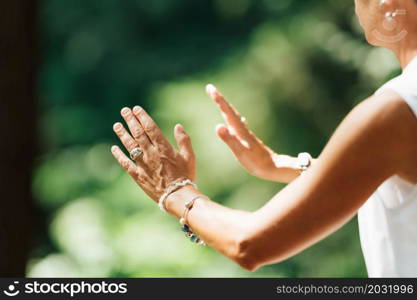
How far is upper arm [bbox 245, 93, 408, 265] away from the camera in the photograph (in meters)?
1.55

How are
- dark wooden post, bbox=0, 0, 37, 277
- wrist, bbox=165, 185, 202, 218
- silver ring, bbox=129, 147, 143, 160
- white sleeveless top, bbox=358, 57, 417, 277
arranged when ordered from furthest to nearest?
dark wooden post, bbox=0, 0, 37, 277 < silver ring, bbox=129, 147, 143, 160 < wrist, bbox=165, 185, 202, 218 < white sleeveless top, bbox=358, 57, 417, 277

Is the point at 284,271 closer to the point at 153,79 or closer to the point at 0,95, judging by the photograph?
the point at 153,79

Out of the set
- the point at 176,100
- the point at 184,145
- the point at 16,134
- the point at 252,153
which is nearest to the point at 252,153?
the point at 252,153

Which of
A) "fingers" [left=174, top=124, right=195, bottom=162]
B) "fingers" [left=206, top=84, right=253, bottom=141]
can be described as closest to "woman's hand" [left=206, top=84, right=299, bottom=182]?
"fingers" [left=206, top=84, right=253, bottom=141]

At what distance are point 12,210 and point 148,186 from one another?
3.36 feet

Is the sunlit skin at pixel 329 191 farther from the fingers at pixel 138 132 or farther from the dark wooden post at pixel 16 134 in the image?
the dark wooden post at pixel 16 134

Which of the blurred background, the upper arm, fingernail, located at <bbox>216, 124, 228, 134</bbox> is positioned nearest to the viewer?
the upper arm

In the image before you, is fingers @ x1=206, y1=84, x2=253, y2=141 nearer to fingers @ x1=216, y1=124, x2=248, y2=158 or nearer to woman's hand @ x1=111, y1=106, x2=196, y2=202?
fingers @ x1=216, y1=124, x2=248, y2=158

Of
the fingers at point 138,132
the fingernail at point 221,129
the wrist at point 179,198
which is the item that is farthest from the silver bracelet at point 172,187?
the fingernail at point 221,129

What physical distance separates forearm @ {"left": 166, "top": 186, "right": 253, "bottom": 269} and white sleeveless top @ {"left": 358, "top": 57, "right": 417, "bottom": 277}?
0.99 ft

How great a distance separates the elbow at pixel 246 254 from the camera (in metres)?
1.66

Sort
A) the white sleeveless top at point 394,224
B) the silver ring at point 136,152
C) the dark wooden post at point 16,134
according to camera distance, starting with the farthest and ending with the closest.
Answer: the dark wooden post at point 16,134
the silver ring at point 136,152
the white sleeveless top at point 394,224

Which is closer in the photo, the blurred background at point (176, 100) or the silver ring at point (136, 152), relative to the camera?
the silver ring at point (136, 152)

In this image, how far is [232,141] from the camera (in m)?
2.35
